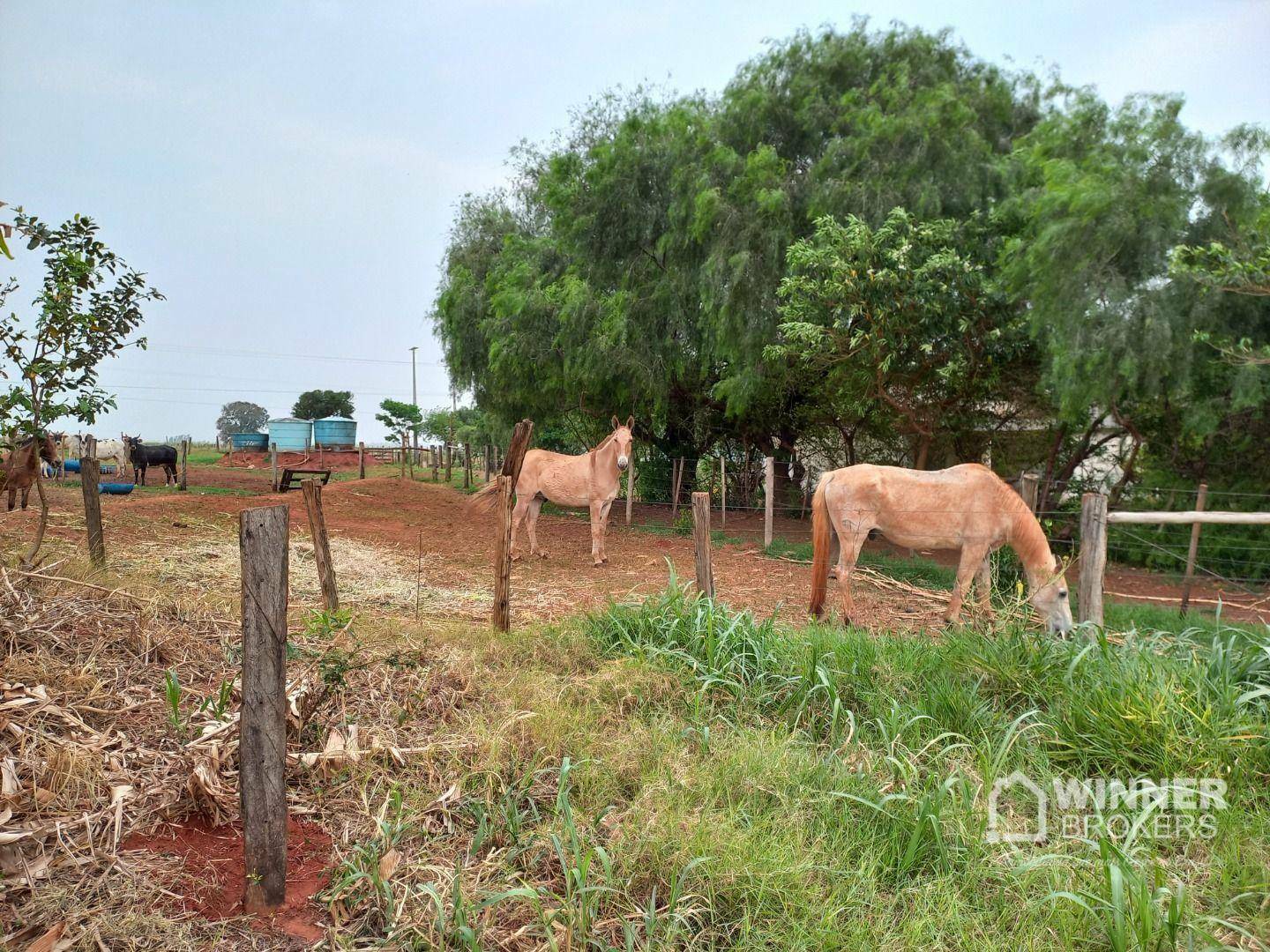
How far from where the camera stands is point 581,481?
35.0 feet

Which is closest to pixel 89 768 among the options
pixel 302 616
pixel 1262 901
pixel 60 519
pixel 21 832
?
pixel 21 832

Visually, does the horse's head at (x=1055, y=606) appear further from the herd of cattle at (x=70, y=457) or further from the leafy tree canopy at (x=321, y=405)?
the leafy tree canopy at (x=321, y=405)

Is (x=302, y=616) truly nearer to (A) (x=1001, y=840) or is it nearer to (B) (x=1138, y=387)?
(A) (x=1001, y=840)

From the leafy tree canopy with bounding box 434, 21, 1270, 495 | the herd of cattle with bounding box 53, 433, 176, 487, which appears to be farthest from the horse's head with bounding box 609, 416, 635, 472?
the herd of cattle with bounding box 53, 433, 176, 487

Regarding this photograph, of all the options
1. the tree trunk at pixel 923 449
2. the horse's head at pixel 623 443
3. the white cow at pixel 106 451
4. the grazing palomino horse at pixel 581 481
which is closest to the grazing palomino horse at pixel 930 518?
the horse's head at pixel 623 443

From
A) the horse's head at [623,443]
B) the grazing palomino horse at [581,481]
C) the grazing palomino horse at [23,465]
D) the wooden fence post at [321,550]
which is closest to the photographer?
the wooden fence post at [321,550]

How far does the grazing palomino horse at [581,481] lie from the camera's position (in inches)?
407

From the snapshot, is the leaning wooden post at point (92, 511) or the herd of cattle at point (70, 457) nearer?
the herd of cattle at point (70, 457)

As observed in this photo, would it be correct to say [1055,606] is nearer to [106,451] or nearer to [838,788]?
[838,788]

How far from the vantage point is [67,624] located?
3.88 m

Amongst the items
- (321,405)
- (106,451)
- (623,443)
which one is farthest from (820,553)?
(321,405)

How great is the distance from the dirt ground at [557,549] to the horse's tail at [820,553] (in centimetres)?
34

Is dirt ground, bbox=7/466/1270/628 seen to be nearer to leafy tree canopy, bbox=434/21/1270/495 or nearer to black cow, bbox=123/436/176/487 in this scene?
leafy tree canopy, bbox=434/21/1270/495

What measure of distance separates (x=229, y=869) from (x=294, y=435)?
34.1m
